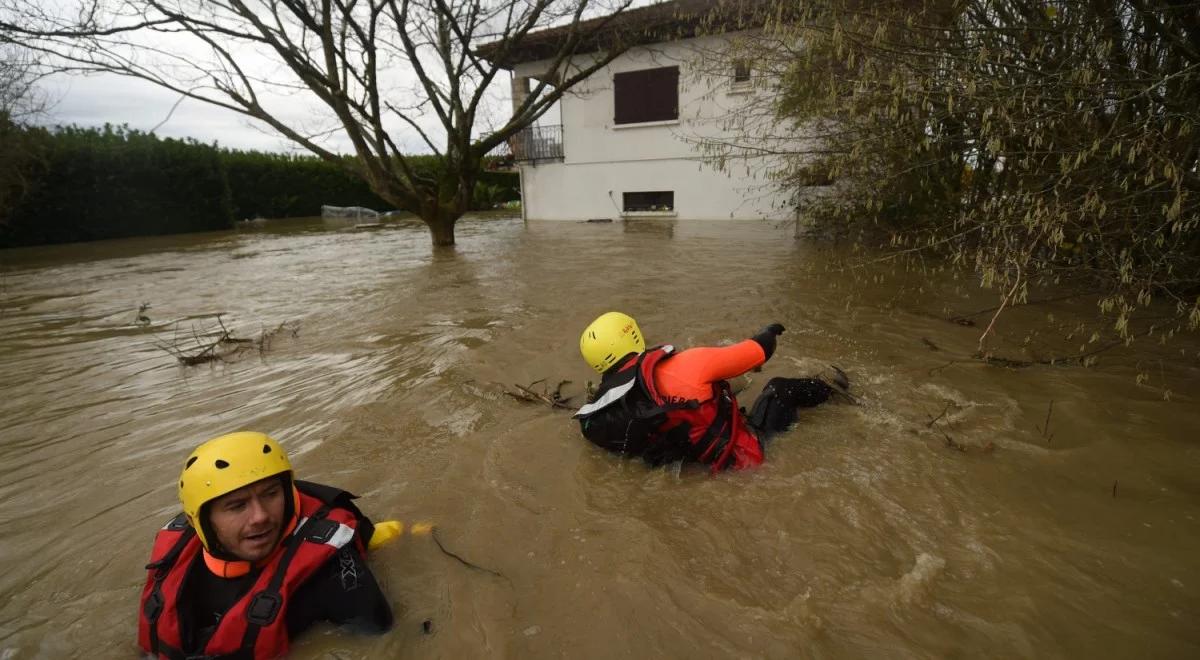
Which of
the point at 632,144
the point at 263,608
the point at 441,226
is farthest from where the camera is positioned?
the point at 632,144

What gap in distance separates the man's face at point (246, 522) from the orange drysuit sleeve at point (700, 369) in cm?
193

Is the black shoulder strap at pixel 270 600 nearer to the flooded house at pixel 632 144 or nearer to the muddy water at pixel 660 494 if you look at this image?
the muddy water at pixel 660 494

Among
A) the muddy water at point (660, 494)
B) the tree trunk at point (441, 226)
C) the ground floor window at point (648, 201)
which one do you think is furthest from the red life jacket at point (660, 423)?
the ground floor window at point (648, 201)

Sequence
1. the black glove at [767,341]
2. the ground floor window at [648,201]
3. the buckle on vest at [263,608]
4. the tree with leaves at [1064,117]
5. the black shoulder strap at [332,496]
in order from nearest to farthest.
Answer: the buckle on vest at [263,608] < the black shoulder strap at [332,496] < the tree with leaves at [1064,117] < the black glove at [767,341] < the ground floor window at [648,201]

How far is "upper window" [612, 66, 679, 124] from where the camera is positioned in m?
16.2

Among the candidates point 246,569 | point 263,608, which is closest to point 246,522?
point 246,569

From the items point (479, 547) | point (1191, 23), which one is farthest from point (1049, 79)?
point (479, 547)

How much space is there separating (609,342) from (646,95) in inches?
599

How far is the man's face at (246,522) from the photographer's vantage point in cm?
196

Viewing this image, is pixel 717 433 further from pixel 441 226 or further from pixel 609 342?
pixel 441 226

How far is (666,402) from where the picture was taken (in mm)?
3045

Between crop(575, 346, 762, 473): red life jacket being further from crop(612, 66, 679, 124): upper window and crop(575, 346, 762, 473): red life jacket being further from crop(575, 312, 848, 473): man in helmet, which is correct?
crop(612, 66, 679, 124): upper window

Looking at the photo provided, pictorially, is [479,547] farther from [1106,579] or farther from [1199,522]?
[1199,522]

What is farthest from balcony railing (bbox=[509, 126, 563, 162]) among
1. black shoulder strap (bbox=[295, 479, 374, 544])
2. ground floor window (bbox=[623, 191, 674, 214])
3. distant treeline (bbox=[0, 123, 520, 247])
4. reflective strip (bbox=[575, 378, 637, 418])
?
black shoulder strap (bbox=[295, 479, 374, 544])
